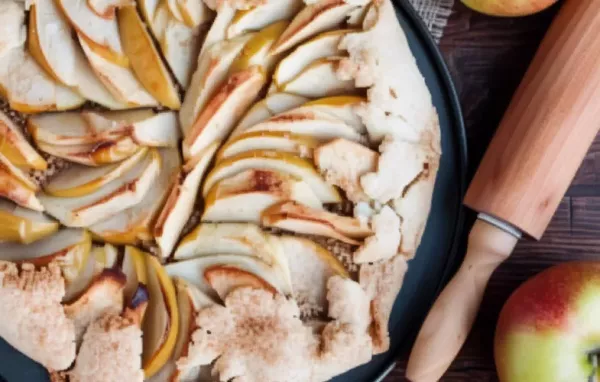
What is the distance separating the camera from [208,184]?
128 centimetres

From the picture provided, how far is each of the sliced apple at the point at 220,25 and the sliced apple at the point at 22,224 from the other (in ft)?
1.22

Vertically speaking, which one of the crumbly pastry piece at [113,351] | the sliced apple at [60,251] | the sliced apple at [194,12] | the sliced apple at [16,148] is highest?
the sliced apple at [194,12]

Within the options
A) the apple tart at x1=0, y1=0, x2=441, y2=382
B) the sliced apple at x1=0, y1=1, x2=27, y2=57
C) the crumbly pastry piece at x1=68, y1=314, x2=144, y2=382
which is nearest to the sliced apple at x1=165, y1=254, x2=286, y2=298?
the apple tart at x1=0, y1=0, x2=441, y2=382

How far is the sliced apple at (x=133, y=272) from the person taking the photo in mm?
1263

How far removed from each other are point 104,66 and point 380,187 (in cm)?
48

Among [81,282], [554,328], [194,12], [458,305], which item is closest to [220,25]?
[194,12]

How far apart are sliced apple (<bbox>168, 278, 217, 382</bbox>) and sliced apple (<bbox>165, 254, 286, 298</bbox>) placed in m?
0.01

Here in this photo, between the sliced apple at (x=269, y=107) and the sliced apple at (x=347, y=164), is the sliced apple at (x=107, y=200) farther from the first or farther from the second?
the sliced apple at (x=347, y=164)

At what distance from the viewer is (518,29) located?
1432mm

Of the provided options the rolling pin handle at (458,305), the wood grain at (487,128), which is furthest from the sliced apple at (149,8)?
the rolling pin handle at (458,305)

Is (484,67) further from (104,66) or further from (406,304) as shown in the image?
(104,66)

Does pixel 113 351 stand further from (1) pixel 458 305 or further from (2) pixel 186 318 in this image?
(1) pixel 458 305

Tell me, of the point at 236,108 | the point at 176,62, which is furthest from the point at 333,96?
the point at 176,62

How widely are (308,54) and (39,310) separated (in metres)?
0.58
